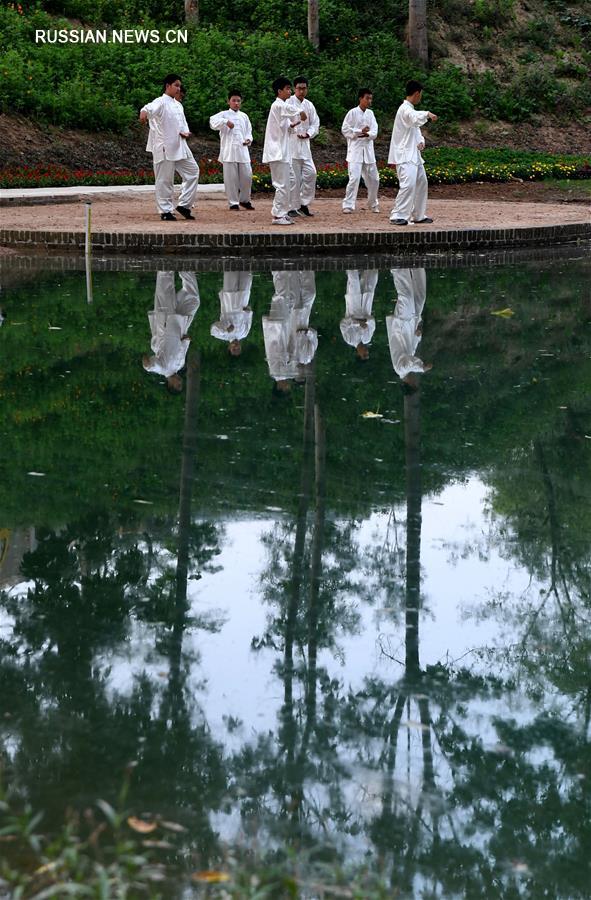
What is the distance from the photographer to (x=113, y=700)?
4457 mm

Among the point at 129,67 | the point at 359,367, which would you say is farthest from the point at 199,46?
the point at 359,367

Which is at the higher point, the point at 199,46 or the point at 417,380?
the point at 199,46

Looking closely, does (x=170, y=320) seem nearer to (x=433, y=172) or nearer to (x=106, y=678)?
(x=106, y=678)

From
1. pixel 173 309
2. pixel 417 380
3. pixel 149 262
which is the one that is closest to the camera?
pixel 417 380

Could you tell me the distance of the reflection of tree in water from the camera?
3.90m

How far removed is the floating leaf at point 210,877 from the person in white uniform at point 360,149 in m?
18.3

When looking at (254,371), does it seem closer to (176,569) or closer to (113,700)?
(176,569)

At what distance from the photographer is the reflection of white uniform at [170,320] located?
10.2m

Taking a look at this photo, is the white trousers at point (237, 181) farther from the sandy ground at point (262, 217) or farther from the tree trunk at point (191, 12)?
the tree trunk at point (191, 12)

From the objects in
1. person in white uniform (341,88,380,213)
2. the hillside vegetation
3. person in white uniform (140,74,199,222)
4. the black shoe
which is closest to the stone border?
person in white uniform (140,74,199,222)

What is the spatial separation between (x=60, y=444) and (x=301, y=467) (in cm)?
135

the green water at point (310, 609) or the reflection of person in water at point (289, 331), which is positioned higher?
the reflection of person in water at point (289, 331)

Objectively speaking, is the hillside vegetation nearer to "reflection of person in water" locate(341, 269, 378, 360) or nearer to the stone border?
the stone border

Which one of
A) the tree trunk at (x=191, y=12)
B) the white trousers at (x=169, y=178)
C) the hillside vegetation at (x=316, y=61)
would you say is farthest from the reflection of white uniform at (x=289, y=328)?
the tree trunk at (x=191, y=12)
